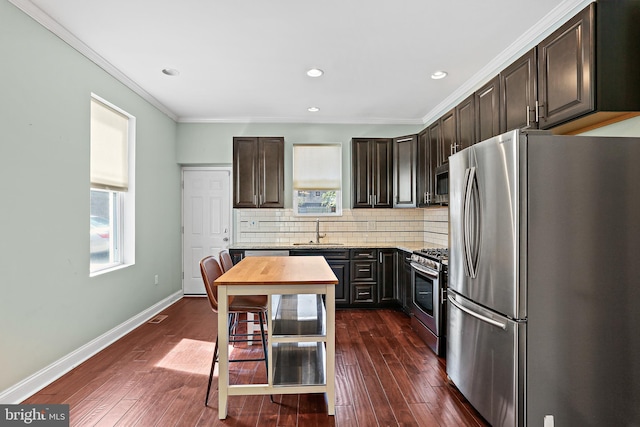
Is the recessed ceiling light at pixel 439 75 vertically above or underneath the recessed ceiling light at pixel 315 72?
above

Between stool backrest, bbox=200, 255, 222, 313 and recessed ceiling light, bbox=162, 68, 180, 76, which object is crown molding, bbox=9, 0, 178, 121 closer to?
recessed ceiling light, bbox=162, 68, 180, 76

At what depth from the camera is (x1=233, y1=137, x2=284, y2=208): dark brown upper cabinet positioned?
4.98 m

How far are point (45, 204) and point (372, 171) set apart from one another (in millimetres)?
3800

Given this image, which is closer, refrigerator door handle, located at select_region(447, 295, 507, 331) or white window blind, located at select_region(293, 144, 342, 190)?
refrigerator door handle, located at select_region(447, 295, 507, 331)

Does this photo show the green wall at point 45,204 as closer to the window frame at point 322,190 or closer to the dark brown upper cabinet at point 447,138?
the window frame at point 322,190

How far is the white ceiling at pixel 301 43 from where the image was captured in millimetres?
2504

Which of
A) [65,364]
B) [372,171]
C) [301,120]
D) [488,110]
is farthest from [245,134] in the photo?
[65,364]


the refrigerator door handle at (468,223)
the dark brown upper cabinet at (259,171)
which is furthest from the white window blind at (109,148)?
the refrigerator door handle at (468,223)

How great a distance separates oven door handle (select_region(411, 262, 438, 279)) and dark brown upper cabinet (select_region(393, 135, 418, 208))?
1153mm

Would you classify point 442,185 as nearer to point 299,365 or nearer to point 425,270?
point 425,270

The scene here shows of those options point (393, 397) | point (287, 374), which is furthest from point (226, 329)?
point (393, 397)

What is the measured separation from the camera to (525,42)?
2.87 m

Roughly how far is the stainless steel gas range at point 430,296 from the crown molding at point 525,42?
1.85m

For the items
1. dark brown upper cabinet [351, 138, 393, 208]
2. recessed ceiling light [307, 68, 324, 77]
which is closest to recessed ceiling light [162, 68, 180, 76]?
recessed ceiling light [307, 68, 324, 77]
